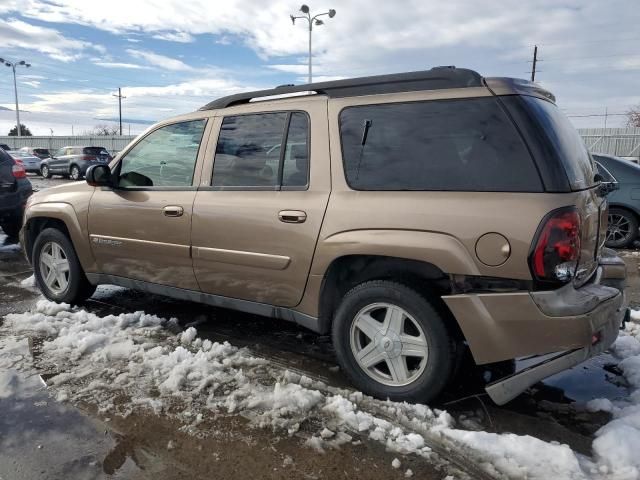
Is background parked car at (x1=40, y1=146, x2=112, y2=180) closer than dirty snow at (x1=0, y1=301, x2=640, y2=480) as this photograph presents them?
No

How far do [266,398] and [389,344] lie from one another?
0.82m

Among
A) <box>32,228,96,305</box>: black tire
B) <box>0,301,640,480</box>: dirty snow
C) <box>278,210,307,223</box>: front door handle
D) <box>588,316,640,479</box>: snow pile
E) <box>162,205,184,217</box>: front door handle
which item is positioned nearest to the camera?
<box>588,316,640,479</box>: snow pile

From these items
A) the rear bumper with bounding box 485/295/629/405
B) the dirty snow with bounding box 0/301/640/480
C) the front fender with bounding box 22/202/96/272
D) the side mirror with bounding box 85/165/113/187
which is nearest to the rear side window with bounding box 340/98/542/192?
the rear bumper with bounding box 485/295/629/405

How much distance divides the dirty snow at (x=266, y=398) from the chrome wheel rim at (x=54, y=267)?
667 millimetres

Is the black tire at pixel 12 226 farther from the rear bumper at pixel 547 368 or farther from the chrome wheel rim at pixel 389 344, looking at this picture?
the rear bumper at pixel 547 368

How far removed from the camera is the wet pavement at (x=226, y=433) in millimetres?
2547

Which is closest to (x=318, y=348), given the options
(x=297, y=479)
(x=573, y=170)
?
(x=297, y=479)

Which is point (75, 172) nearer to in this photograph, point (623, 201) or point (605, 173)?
point (605, 173)

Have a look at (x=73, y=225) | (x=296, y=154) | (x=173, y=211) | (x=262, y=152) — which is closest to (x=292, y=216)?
(x=296, y=154)

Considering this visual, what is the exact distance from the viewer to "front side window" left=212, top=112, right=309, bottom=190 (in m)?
3.50

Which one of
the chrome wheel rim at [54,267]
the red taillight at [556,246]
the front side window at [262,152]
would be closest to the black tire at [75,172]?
the chrome wheel rim at [54,267]

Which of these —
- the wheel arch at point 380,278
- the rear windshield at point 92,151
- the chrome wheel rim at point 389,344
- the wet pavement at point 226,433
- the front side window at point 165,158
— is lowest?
the wet pavement at point 226,433

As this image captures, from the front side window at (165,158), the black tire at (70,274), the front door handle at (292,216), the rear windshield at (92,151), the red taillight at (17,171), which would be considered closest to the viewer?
the front door handle at (292,216)

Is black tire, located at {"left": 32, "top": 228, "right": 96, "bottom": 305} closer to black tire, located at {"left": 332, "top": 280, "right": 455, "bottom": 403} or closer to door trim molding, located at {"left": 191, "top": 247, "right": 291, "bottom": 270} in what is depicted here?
door trim molding, located at {"left": 191, "top": 247, "right": 291, "bottom": 270}
